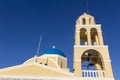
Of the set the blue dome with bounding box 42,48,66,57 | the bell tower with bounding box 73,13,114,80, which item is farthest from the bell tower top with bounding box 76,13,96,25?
the blue dome with bounding box 42,48,66,57

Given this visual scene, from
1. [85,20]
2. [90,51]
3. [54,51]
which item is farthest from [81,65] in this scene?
[54,51]

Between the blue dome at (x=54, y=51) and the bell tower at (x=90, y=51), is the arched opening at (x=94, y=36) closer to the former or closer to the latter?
the bell tower at (x=90, y=51)

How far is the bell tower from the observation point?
13148 millimetres

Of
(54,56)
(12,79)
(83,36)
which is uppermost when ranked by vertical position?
(83,36)

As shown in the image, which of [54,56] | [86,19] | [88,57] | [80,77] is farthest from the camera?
[54,56]

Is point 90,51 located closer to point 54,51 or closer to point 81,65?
point 81,65

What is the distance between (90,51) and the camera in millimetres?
14758

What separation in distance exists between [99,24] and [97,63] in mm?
3596

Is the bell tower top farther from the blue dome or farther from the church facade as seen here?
the blue dome

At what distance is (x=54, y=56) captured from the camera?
63.1ft

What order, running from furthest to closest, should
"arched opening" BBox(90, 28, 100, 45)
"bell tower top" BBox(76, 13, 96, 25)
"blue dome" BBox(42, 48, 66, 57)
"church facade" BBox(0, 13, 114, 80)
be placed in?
"blue dome" BBox(42, 48, 66, 57) < "bell tower top" BBox(76, 13, 96, 25) < "arched opening" BBox(90, 28, 100, 45) < "church facade" BBox(0, 13, 114, 80)

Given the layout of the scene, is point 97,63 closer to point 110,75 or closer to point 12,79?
point 110,75

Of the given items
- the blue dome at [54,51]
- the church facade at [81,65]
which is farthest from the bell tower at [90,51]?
the blue dome at [54,51]

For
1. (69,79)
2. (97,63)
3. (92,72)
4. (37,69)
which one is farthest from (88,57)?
(37,69)
